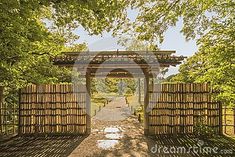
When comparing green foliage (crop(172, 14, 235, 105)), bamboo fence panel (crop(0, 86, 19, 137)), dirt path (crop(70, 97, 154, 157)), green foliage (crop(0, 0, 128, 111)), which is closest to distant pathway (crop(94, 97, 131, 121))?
dirt path (crop(70, 97, 154, 157))

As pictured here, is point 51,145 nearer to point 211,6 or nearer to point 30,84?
point 30,84

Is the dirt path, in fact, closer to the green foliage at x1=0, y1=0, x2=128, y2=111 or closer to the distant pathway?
the green foliage at x1=0, y1=0, x2=128, y2=111

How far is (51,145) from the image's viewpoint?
10.1 meters

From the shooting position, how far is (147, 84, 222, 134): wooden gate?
11.8 m

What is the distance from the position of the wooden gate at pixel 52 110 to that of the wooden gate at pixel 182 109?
3.33 metres

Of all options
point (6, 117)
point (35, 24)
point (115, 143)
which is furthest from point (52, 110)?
point (35, 24)

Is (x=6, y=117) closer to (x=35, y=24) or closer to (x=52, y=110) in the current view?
(x=52, y=110)

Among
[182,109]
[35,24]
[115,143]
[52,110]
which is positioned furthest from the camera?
[52,110]

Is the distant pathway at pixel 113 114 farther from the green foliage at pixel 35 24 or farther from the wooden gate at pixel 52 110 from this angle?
the green foliage at pixel 35 24

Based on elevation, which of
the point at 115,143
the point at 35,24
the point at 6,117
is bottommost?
the point at 115,143

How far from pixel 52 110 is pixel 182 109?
19.7ft

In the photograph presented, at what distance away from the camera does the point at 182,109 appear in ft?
38.9

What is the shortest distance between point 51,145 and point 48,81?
2.87m

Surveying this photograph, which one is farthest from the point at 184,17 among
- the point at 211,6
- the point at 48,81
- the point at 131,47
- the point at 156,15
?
the point at 131,47
